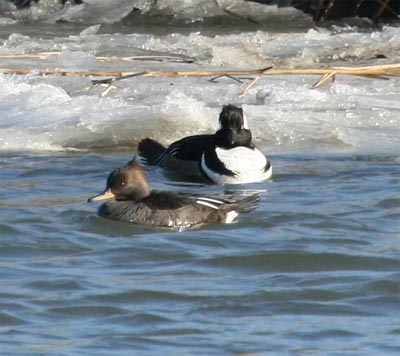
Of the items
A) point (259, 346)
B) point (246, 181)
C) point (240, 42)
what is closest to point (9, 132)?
point (246, 181)

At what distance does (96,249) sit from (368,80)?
4615 mm

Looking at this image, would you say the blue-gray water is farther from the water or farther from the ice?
the ice

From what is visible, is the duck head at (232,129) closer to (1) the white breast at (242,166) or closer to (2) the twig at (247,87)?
(1) the white breast at (242,166)

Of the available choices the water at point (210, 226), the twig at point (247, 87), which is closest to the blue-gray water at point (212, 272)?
the water at point (210, 226)

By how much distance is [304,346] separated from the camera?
5.21 m

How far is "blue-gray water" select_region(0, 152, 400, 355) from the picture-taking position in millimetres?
5340

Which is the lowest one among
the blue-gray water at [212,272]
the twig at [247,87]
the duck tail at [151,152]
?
the duck tail at [151,152]

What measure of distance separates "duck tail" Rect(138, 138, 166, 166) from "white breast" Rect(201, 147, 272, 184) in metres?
0.40

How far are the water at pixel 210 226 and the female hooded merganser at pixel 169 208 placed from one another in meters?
0.08

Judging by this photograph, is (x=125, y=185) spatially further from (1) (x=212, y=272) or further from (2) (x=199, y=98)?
(2) (x=199, y=98)

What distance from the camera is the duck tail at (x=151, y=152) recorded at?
9.23 metres

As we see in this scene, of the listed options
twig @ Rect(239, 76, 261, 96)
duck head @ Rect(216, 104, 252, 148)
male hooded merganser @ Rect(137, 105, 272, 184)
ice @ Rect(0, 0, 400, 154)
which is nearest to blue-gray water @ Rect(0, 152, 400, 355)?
male hooded merganser @ Rect(137, 105, 272, 184)

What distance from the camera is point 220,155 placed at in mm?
8852

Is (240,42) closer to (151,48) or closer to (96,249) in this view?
(151,48)
